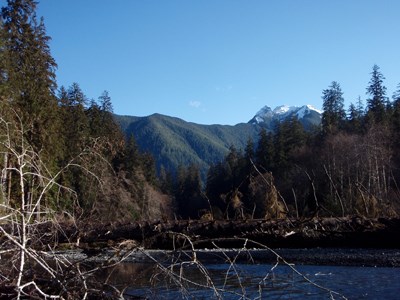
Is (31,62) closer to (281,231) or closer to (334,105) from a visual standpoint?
(281,231)

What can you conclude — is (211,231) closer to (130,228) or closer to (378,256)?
(130,228)

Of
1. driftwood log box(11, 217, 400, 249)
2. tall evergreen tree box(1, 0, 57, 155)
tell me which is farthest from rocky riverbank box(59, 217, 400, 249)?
tall evergreen tree box(1, 0, 57, 155)

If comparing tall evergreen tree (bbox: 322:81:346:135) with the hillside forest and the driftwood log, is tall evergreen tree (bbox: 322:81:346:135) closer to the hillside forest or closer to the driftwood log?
the hillside forest

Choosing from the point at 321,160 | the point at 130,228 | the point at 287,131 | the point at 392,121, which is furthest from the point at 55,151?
the point at 287,131

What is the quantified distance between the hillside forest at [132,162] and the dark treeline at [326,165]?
0.46 ft

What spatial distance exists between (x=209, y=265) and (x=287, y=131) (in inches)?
2097

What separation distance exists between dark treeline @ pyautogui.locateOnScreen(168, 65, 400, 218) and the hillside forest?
0.46 ft

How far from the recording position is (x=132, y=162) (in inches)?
2250

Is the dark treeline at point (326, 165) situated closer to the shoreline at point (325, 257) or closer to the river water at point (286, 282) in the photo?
the shoreline at point (325, 257)

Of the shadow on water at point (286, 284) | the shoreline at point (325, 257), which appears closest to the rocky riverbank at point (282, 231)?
the shoreline at point (325, 257)

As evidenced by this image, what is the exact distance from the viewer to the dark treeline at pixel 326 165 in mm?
30359

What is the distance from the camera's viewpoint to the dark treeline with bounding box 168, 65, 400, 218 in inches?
1195

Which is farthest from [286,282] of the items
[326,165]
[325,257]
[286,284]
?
[326,165]

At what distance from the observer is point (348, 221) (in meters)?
15.7
